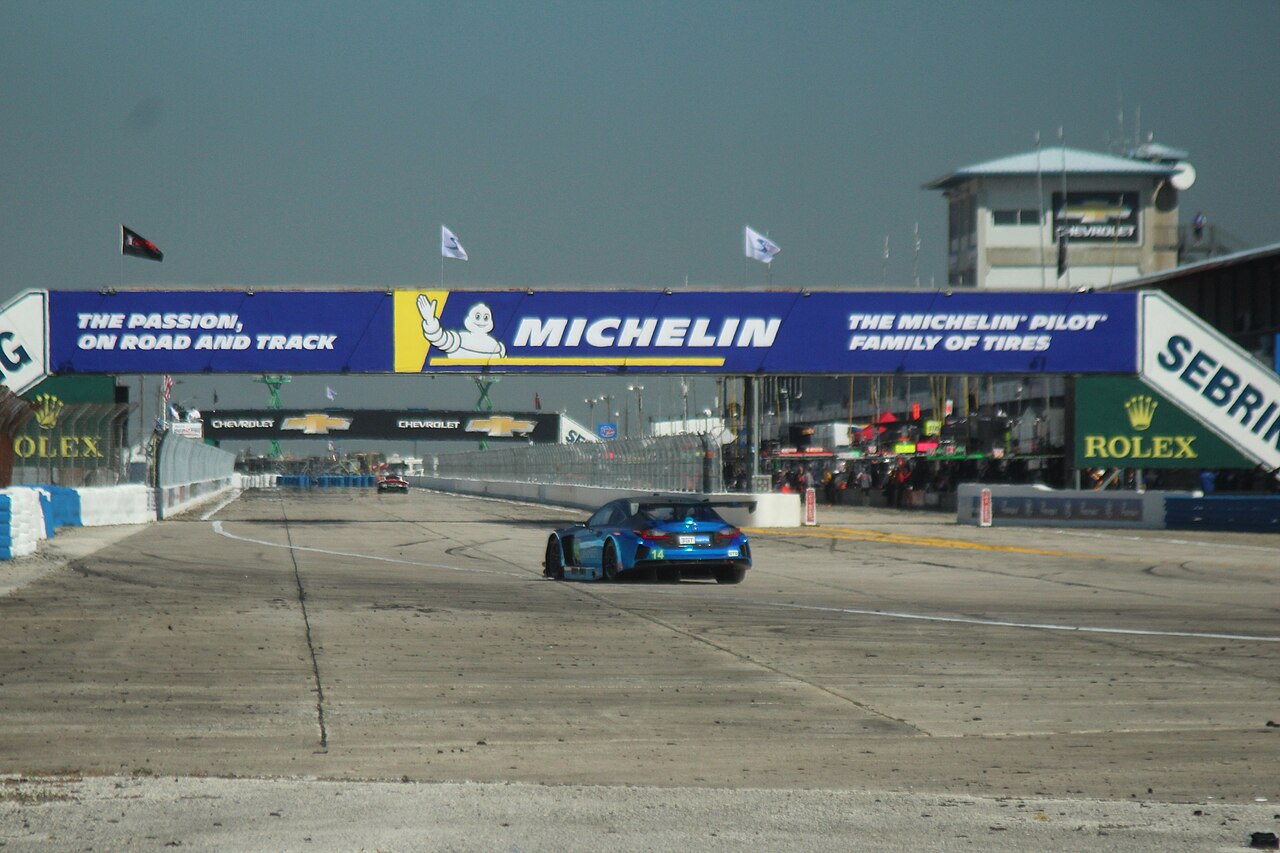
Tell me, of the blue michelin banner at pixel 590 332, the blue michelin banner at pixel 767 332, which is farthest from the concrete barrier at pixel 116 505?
the blue michelin banner at pixel 767 332

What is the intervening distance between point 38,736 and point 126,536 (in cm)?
2596

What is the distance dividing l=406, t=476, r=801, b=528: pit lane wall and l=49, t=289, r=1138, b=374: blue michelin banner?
4855mm

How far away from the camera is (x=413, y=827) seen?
630cm

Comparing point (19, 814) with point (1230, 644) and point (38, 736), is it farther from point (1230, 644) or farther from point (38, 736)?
point (1230, 644)

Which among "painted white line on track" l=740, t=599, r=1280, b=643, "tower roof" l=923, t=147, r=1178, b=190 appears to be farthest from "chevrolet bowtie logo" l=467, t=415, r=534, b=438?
"painted white line on track" l=740, t=599, r=1280, b=643

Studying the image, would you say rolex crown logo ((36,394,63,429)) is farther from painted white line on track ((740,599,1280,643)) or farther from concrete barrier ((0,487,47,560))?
painted white line on track ((740,599,1280,643))

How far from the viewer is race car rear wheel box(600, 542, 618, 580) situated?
20547mm

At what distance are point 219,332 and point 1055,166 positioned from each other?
7980 cm

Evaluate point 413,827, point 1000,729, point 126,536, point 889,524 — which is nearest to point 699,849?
point 413,827

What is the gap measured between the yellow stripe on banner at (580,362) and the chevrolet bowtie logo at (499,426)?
115541 millimetres

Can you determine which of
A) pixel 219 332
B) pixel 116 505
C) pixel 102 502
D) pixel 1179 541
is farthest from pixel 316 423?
pixel 1179 541

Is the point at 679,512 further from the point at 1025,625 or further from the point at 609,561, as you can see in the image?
the point at 1025,625

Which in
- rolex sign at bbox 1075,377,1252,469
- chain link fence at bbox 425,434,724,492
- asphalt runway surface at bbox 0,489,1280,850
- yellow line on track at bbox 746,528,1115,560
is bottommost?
yellow line on track at bbox 746,528,1115,560

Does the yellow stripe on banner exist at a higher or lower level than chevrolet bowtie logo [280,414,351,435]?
higher
